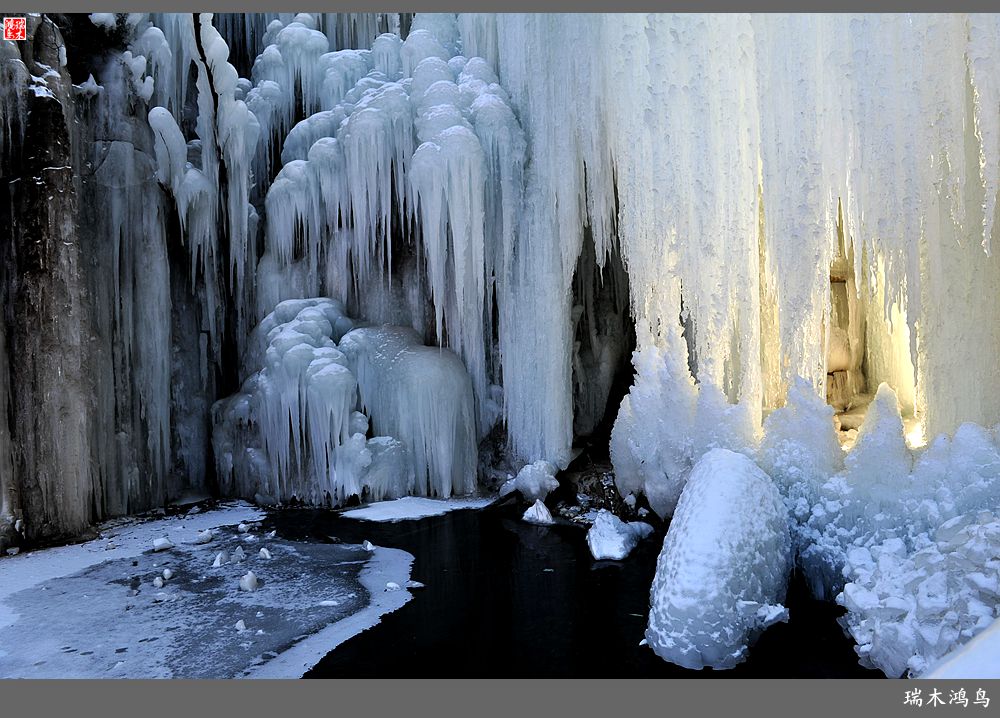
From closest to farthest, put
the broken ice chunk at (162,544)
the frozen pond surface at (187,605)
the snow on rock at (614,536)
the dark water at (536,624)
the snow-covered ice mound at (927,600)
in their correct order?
1. the snow-covered ice mound at (927,600)
2. the dark water at (536,624)
3. the frozen pond surface at (187,605)
4. the snow on rock at (614,536)
5. the broken ice chunk at (162,544)

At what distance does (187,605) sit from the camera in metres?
5.01

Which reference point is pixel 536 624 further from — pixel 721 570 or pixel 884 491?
pixel 884 491

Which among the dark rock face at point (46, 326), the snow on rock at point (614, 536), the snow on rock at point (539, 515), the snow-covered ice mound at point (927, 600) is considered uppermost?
the dark rock face at point (46, 326)

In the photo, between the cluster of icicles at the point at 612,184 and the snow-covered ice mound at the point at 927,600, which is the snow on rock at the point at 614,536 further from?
the snow-covered ice mound at the point at 927,600

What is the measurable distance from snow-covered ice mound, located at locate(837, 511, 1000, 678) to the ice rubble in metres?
5.20

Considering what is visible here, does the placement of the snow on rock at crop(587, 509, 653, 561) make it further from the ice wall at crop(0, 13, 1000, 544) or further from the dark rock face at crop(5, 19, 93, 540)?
the dark rock face at crop(5, 19, 93, 540)

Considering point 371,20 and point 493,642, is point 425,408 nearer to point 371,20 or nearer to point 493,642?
point 493,642

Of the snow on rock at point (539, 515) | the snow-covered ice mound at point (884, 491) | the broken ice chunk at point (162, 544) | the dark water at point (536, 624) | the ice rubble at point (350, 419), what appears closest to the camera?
the dark water at point (536, 624)

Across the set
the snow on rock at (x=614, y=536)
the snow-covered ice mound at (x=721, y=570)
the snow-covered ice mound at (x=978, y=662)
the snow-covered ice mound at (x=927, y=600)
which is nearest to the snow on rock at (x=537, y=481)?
the snow on rock at (x=614, y=536)

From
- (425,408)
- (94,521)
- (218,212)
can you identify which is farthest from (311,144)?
(94,521)

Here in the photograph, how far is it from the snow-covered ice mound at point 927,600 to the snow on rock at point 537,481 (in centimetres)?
412

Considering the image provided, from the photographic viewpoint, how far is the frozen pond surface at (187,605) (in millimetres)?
4098

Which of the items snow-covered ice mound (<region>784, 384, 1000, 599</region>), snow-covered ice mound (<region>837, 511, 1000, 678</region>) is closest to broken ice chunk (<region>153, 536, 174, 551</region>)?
snow-covered ice mound (<region>784, 384, 1000, 599</region>)

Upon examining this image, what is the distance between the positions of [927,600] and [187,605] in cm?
475
